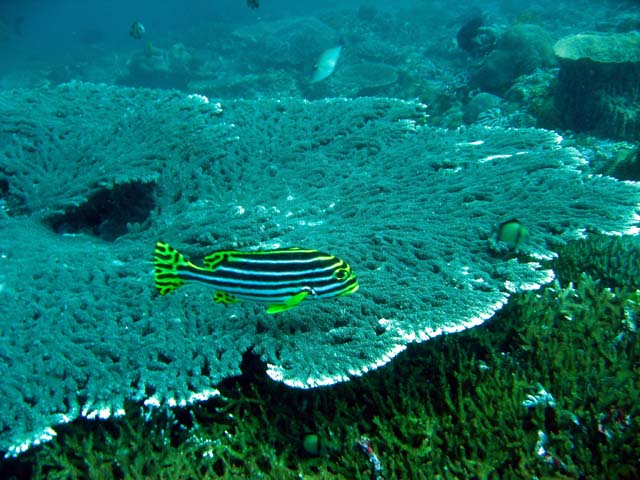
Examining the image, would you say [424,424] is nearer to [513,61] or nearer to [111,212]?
[111,212]

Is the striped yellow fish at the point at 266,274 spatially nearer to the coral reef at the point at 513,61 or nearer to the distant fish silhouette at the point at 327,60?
the distant fish silhouette at the point at 327,60

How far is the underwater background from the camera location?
2.78 m

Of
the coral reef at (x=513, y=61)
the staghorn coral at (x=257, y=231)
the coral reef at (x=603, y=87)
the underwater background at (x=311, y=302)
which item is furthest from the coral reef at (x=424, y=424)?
the coral reef at (x=513, y=61)

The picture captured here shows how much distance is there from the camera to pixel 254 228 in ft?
12.9

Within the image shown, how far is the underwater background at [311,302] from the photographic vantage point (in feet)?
9.11

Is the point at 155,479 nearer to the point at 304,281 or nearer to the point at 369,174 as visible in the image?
the point at 304,281

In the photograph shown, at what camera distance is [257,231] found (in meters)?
3.93

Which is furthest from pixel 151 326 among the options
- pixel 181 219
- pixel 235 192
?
pixel 235 192

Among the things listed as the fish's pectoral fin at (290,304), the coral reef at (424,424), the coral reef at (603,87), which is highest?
the coral reef at (603,87)

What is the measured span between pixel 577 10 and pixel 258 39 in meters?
20.0

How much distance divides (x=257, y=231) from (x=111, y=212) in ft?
7.43

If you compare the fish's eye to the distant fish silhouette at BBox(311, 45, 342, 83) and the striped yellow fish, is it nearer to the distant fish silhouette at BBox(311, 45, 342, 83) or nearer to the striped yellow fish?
the striped yellow fish

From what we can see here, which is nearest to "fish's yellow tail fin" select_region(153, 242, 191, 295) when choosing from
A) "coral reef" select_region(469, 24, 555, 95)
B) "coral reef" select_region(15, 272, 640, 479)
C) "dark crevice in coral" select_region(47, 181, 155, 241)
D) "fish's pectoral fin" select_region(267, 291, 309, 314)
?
"fish's pectoral fin" select_region(267, 291, 309, 314)

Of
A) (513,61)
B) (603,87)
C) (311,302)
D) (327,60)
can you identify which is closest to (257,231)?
(311,302)
